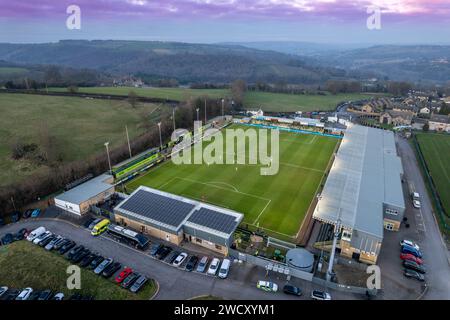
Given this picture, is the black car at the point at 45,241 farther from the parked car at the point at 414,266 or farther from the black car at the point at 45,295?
the parked car at the point at 414,266

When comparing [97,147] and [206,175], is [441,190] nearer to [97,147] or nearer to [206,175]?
[206,175]

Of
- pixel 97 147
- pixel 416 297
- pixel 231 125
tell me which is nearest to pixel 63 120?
pixel 97 147

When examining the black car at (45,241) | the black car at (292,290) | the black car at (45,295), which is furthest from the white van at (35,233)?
the black car at (292,290)

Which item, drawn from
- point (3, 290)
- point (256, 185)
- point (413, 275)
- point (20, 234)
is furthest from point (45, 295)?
point (413, 275)

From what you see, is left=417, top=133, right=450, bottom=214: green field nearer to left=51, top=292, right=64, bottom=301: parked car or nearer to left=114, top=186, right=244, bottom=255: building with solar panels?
left=114, top=186, right=244, bottom=255: building with solar panels

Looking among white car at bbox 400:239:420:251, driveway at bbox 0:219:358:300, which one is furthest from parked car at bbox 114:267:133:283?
white car at bbox 400:239:420:251

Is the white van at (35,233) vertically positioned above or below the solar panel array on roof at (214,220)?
below
